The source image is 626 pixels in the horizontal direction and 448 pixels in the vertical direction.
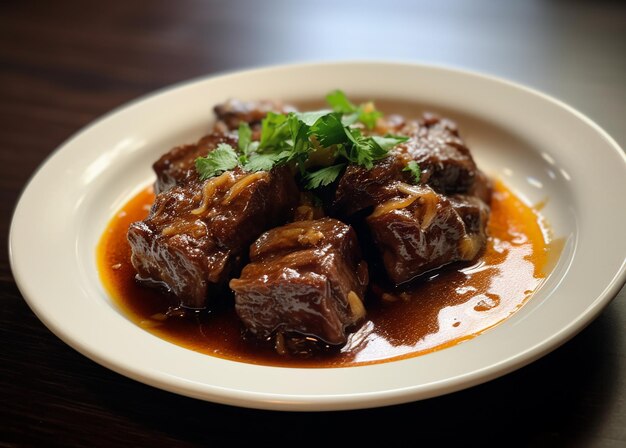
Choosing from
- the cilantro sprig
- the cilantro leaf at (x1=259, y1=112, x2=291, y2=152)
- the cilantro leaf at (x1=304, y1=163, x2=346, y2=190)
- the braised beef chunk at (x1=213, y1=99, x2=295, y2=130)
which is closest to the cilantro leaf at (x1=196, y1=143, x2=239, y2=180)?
the cilantro sprig

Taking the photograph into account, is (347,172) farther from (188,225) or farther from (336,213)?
(188,225)

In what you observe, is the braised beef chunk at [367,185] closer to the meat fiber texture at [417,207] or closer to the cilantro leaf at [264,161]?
the meat fiber texture at [417,207]

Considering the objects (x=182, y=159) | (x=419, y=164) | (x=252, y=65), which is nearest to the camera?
(x=419, y=164)

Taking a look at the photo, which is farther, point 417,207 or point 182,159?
point 182,159

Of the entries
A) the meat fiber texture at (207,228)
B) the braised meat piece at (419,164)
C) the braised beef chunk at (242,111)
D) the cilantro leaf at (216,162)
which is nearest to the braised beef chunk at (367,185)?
the braised meat piece at (419,164)

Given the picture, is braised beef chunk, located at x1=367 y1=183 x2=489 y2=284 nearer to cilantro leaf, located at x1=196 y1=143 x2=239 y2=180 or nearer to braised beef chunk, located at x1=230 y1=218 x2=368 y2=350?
braised beef chunk, located at x1=230 y1=218 x2=368 y2=350

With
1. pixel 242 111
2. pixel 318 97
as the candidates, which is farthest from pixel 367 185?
pixel 318 97

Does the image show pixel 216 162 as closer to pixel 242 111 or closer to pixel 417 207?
pixel 242 111
